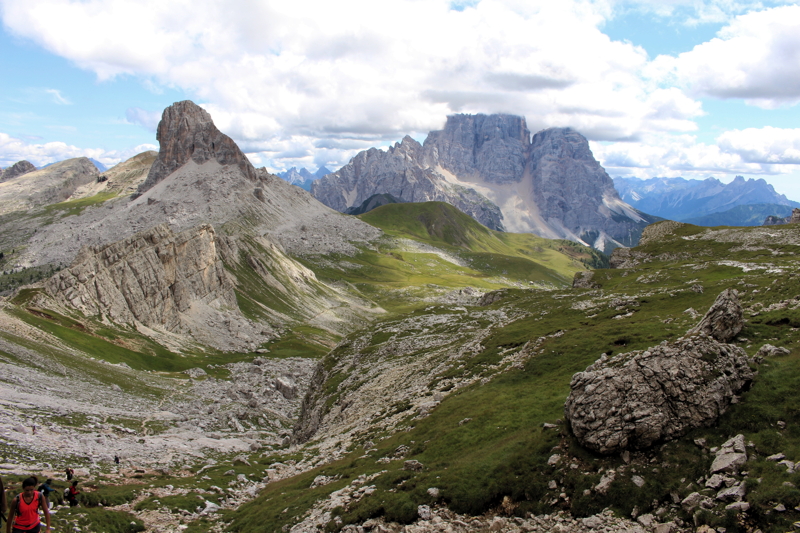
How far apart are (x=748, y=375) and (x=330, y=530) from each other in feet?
87.6

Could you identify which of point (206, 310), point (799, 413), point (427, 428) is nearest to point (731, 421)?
point (799, 413)

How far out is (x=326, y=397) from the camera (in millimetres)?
70000

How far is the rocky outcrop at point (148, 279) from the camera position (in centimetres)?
10131

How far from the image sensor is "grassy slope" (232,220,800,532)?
22141 millimetres

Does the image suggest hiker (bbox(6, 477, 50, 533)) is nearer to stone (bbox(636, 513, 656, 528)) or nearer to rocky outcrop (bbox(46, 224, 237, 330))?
stone (bbox(636, 513, 656, 528))

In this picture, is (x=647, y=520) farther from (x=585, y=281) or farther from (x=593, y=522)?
(x=585, y=281)

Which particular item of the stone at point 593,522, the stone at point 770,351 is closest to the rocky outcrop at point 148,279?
the stone at point 593,522

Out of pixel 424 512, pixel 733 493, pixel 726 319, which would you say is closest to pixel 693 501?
pixel 733 493

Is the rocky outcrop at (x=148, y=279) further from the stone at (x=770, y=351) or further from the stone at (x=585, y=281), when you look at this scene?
the stone at (x=770, y=351)

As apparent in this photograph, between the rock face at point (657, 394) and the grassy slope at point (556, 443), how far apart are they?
80cm

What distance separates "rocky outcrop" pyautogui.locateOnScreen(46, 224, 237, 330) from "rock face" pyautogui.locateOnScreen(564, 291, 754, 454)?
108m

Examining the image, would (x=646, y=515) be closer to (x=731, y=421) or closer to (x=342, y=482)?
(x=731, y=421)

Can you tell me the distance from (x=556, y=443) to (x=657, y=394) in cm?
669

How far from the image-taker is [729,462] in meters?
21.5
